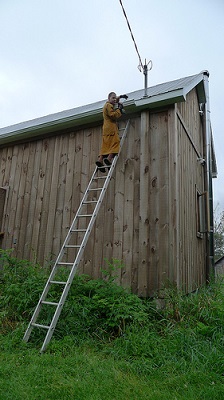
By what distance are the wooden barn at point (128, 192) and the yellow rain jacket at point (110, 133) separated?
31 centimetres

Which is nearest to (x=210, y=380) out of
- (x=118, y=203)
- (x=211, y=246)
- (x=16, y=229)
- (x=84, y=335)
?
(x=84, y=335)

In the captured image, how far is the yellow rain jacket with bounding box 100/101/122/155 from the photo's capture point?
5469mm

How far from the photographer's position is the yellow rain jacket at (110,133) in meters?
5.47

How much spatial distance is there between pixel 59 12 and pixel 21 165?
4081 millimetres

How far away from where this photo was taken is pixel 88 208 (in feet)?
19.4

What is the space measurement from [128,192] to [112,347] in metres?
2.65

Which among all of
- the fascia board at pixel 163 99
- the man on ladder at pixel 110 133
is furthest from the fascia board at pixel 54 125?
the fascia board at pixel 163 99

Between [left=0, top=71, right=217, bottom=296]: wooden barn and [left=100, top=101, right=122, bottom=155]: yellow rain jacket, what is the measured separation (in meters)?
0.31

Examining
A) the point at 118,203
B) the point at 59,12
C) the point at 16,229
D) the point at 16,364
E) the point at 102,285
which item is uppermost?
the point at 59,12

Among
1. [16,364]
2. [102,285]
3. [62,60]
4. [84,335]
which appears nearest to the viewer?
[16,364]

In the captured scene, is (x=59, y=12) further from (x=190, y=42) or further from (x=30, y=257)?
(x=30, y=257)

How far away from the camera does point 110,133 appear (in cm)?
554

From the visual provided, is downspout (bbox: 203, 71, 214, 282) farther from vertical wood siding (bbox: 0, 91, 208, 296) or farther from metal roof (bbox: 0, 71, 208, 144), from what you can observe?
metal roof (bbox: 0, 71, 208, 144)

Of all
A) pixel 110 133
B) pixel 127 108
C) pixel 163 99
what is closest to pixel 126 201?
pixel 110 133
